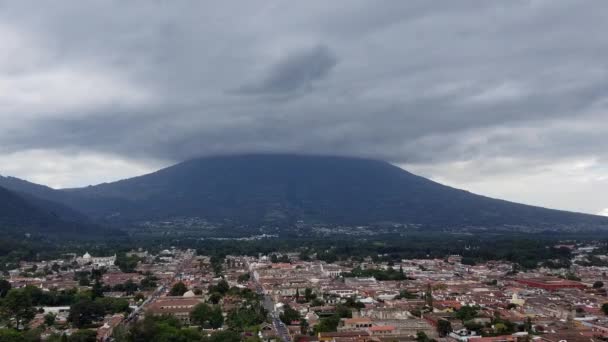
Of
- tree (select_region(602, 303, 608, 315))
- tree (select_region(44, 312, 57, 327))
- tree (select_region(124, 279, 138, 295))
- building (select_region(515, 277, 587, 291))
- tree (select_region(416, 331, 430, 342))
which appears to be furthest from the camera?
tree (select_region(124, 279, 138, 295))

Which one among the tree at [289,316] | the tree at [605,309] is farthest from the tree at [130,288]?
the tree at [605,309]

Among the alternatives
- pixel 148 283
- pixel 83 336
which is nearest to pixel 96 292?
pixel 148 283

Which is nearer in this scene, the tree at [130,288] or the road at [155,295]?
the road at [155,295]

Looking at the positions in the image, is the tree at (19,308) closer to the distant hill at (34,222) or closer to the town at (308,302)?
the town at (308,302)

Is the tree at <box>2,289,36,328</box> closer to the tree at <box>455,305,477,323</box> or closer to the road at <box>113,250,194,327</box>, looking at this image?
the road at <box>113,250,194,327</box>

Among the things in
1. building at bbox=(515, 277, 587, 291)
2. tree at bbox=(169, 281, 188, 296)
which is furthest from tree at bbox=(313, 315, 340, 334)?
building at bbox=(515, 277, 587, 291)

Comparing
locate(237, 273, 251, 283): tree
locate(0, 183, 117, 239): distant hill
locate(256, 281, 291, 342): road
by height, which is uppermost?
locate(0, 183, 117, 239): distant hill

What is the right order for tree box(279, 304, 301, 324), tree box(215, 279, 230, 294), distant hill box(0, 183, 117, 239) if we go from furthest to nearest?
distant hill box(0, 183, 117, 239) < tree box(215, 279, 230, 294) < tree box(279, 304, 301, 324)
